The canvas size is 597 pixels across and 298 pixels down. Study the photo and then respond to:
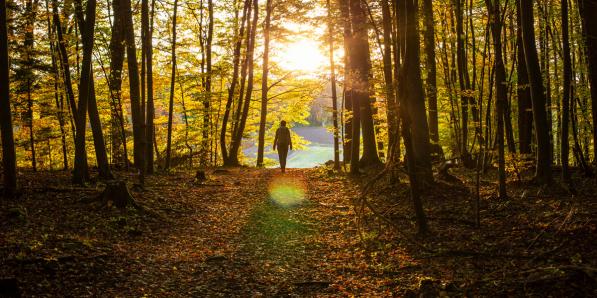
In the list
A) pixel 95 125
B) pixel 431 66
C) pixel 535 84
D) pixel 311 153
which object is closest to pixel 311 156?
pixel 311 153

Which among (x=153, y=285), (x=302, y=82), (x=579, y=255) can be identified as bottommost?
(x=153, y=285)

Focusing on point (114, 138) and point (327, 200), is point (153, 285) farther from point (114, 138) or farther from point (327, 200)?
point (114, 138)

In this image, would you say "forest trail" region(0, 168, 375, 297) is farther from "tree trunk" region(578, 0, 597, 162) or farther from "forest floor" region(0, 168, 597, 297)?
"tree trunk" region(578, 0, 597, 162)

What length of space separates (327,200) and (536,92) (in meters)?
6.15

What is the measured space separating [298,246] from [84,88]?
7.38 m

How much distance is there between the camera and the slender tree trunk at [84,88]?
10.9 metres

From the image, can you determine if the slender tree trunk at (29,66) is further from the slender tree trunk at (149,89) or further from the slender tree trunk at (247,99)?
the slender tree trunk at (247,99)

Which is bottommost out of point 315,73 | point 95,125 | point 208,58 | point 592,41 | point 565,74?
point 95,125

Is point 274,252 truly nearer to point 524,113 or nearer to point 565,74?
point 565,74

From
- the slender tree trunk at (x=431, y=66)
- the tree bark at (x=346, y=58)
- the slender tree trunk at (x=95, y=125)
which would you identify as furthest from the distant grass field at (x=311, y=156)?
the slender tree trunk at (x=95, y=125)

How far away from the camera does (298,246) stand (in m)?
8.30

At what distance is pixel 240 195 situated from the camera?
1321cm

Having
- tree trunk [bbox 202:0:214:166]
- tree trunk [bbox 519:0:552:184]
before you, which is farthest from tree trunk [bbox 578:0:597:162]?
tree trunk [bbox 202:0:214:166]

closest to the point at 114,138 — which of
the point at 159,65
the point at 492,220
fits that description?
the point at 159,65
